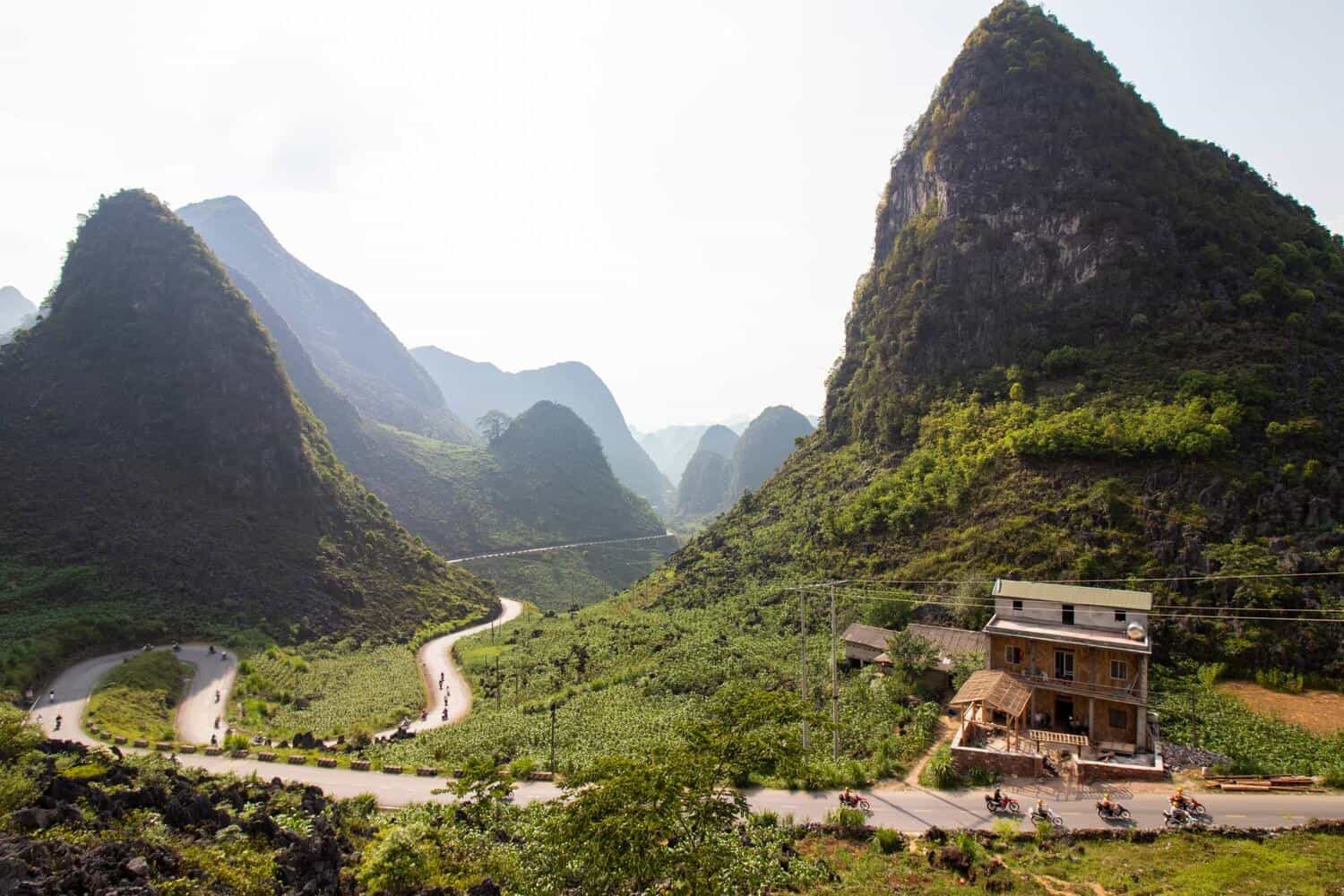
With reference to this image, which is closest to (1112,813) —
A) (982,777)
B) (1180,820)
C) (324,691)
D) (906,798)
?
(1180,820)

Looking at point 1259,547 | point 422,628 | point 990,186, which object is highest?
point 990,186

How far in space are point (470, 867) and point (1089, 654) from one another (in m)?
23.9

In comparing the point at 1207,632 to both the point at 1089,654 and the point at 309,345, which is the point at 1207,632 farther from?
the point at 309,345

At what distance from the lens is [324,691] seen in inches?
1734

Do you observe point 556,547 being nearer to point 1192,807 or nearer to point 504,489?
point 504,489

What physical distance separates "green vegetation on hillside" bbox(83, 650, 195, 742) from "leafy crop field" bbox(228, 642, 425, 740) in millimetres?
3226

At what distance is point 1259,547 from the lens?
1200 inches

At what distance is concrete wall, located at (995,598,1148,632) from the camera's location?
26.2 metres

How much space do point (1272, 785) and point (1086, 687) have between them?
19.1ft

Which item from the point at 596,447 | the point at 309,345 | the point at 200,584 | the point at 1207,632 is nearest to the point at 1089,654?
the point at 1207,632

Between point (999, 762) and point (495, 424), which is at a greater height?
point (495, 424)

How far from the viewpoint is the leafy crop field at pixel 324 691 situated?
120 feet

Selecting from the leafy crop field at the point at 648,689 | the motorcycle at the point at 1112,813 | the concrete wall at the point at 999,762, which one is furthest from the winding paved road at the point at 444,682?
the motorcycle at the point at 1112,813

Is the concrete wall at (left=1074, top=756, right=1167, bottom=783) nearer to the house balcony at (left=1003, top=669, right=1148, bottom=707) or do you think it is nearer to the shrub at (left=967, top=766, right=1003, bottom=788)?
the shrub at (left=967, top=766, right=1003, bottom=788)
